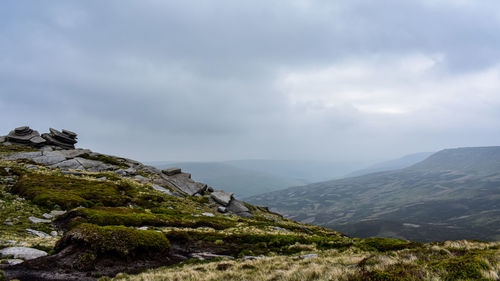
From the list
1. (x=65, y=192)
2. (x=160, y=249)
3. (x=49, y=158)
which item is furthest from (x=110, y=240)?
(x=49, y=158)

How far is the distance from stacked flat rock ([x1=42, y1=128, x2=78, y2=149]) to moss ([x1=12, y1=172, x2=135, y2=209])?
6594 centimetres

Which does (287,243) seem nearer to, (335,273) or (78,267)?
(335,273)

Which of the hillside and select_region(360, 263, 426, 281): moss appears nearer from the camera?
select_region(360, 263, 426, 281): moss

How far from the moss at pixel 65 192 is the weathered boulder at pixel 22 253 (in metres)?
17.7

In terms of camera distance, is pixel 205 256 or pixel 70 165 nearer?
pixel 205 256

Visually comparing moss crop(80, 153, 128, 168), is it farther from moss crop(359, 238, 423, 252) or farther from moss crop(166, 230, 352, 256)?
moss crop(359, 238, 423, 252)

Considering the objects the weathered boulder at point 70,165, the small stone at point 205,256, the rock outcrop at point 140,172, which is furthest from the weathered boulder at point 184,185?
the small stone at point 205,256

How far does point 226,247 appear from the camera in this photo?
22984 mm

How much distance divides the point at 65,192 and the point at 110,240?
2680 centimetres

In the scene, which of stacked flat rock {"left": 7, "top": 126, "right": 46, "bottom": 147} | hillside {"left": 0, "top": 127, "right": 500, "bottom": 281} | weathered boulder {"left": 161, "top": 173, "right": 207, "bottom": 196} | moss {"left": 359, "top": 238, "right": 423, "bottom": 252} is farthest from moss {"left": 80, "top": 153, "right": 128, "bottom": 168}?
moss {"left": 359, "top": 238, "right": 423, "bottom": 252}

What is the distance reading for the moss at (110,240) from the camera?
15.2m

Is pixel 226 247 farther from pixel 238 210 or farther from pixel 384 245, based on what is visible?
pixel 238 210

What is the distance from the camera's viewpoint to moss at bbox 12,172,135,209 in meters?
30.9

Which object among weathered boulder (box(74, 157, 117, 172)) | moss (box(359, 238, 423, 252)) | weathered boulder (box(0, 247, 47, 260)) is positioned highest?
weathered boulder (box(74, 157, 117, 172))
